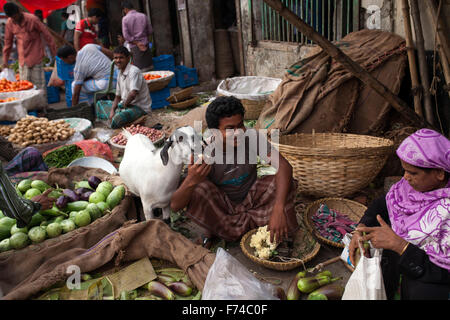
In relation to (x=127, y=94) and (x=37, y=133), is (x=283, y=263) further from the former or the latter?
(x=127, y=94)

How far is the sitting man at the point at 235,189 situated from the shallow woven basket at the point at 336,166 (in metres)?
0.45

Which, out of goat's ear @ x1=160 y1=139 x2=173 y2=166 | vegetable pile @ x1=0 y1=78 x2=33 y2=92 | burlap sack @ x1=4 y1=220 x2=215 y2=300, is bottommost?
burlap sack @ x1=4 y1=220 x2=215 y2=300

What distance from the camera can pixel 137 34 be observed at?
25.5ft

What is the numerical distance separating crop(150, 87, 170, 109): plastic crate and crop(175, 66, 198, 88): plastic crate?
4.79 ft

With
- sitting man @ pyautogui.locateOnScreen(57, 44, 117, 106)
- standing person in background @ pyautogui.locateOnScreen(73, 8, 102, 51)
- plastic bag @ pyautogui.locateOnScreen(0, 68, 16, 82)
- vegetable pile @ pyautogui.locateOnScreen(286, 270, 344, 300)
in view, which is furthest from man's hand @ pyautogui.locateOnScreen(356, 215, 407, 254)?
standing person in background @ pyautogui.locateOnScreen(73, 8, 102, 51)

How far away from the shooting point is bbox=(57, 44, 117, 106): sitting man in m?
6.24

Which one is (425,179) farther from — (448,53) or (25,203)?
(25,203)

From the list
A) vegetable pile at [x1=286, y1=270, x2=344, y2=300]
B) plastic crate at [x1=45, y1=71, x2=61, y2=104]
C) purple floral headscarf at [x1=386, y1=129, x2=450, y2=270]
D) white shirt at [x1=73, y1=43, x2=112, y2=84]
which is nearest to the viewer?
purple floral headscarf at [x1=386, y1=129, x2=450, y2=270]

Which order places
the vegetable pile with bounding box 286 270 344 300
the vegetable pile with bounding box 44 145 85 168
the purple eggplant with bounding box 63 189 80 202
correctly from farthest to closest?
1. the vegetable pile with bounding box 44 145 85 168
2. the purple eggplant with bounding box 63 189 80 202
3. the vegetable pile with bounding box 286 270 344 300

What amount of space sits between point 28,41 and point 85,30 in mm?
1182

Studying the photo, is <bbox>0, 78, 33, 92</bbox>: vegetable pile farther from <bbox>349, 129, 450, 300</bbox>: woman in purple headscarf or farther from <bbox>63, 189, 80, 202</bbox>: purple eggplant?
<bbox>349, 129, 450, 300</bbox>: woman in purple headscarf

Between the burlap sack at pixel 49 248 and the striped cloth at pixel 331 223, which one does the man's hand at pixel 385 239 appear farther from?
the burlap sack at pixel 49 248

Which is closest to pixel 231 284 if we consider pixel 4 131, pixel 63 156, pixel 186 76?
pixel 63 156

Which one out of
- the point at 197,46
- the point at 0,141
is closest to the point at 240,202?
the point at 0,141
